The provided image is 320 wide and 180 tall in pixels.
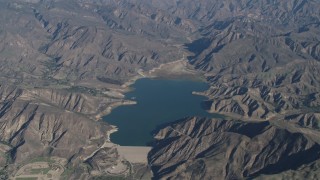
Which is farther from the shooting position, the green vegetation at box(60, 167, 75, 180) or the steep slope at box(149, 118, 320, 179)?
the green vegetation at box(60, 167, 75, 180)

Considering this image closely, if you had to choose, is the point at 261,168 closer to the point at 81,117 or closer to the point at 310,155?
the point at 310,155

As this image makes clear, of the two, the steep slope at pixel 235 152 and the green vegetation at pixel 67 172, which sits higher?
the steep slope at pixel 235 152

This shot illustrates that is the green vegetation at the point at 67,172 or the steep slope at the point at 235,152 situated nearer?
the steep slope at the point at 235,152

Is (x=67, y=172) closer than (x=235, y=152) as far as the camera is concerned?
No

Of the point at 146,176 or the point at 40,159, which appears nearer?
the point at 146,176

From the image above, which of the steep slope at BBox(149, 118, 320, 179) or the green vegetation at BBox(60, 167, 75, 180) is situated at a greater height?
the steep slope at BBox(149, 118, 320, 179)

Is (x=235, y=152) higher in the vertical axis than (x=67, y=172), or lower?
higher

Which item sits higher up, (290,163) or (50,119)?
(290,163)

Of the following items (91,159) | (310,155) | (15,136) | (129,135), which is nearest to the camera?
(310,155)

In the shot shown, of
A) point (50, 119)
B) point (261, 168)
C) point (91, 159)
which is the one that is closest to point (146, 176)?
point (91, 159)

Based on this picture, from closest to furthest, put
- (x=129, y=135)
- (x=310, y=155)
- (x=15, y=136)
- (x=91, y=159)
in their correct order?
(x=310, y=155)
(x=91, y=159)
(x=15, y=136)
(x=129, y=135)
